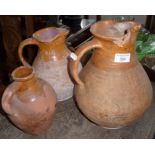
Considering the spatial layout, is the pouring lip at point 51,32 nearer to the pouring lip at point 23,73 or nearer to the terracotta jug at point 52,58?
the terracotta jug at point 52,58

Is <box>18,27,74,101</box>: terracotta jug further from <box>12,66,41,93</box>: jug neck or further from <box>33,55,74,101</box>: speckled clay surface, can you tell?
<box>12,66,41,93</box>: jug neck

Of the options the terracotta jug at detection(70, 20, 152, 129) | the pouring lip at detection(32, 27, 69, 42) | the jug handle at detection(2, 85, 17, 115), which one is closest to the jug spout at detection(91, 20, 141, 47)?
the terracotta jug at detection(70, 20, 152, 129)

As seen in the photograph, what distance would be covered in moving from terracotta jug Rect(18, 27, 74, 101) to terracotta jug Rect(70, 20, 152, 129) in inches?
4.0

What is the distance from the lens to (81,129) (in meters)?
0.69

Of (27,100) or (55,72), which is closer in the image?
(27,100)

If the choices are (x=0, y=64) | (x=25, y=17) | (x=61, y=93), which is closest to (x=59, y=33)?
(x=61, y=93)

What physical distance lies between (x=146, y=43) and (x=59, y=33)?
0.40 metres

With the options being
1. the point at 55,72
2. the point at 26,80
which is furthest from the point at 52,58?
the point at 26,80

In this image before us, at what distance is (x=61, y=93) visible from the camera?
0.75 metres

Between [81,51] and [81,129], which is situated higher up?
[81,51]

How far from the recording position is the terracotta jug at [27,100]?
22.7 inches

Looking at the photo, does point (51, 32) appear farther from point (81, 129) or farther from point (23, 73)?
point (81, 129)

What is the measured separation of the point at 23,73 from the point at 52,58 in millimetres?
123

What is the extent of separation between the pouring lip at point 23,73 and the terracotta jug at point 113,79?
4.1 inches
